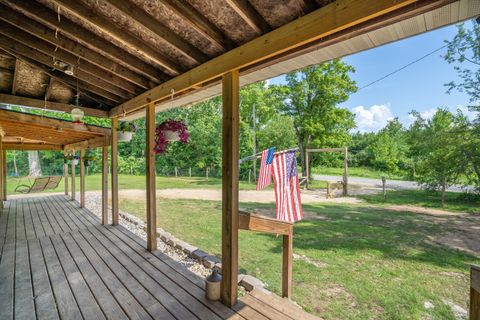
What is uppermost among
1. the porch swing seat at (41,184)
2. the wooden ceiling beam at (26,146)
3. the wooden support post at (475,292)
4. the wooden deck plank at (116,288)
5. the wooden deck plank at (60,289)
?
the wooden ceiling beam at (26,146)

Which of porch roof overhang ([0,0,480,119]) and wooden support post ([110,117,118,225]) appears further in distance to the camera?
wooden support post ([110,117,118,225])

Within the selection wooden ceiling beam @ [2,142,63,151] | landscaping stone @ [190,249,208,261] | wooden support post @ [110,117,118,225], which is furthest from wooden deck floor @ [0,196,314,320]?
wooden ceiling beam @ [2,142,63,151]

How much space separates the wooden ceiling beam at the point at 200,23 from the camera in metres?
1.58

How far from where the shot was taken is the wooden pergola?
1258mm

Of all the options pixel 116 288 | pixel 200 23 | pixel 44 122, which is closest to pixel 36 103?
pixel 44 122

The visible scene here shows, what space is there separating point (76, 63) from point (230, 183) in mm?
2421

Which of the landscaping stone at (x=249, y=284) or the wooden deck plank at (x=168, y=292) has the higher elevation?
the wooden deck plank at (x=168, y=292)

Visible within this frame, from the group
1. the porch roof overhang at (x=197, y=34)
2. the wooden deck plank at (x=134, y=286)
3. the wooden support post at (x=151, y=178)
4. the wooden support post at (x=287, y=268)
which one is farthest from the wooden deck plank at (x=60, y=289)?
the porch roof overhang at (x=197, y=34)

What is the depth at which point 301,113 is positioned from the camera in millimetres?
14273

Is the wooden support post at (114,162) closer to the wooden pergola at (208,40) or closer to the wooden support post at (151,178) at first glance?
the wooden pergola at (208,40)

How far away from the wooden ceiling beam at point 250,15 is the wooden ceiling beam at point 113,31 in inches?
42.9

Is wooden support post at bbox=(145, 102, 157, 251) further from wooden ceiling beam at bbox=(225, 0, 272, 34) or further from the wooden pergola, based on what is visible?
wooden ceiling beam at bbox=(225, 0, 272, 34)

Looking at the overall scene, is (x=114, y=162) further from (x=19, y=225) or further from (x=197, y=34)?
(x=197, y=34)

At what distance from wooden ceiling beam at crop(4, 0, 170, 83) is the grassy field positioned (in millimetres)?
2779
